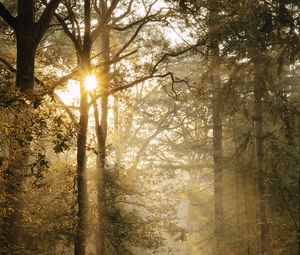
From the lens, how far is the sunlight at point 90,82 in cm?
1255

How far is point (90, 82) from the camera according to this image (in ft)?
42.4

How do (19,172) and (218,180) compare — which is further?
(218,180)

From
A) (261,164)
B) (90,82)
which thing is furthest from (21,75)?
(261,164)

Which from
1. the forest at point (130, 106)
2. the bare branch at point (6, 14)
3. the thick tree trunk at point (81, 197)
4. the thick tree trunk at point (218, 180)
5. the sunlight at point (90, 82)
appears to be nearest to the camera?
the bare branch at point (6, 14)

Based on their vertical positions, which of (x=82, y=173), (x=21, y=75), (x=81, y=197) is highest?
(x=21, y=75)

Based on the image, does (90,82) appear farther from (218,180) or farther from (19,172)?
(218,180)

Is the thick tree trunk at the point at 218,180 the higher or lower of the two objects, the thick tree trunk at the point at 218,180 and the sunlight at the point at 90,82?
the lower

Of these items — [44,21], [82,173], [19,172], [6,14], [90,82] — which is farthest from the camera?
[90,82]

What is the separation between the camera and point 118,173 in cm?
1490

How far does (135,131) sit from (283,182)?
47.6ft

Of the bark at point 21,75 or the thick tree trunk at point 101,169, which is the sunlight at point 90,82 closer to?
the thick tree trunk at point 101,169

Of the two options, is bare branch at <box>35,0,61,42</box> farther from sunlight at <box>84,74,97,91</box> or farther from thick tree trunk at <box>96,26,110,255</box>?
thick tree trunk at <box>96,26,110,255</box>

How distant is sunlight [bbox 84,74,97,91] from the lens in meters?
12.6

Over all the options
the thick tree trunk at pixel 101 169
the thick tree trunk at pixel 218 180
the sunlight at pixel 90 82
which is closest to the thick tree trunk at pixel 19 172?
the sunlight at pixel 90 82
